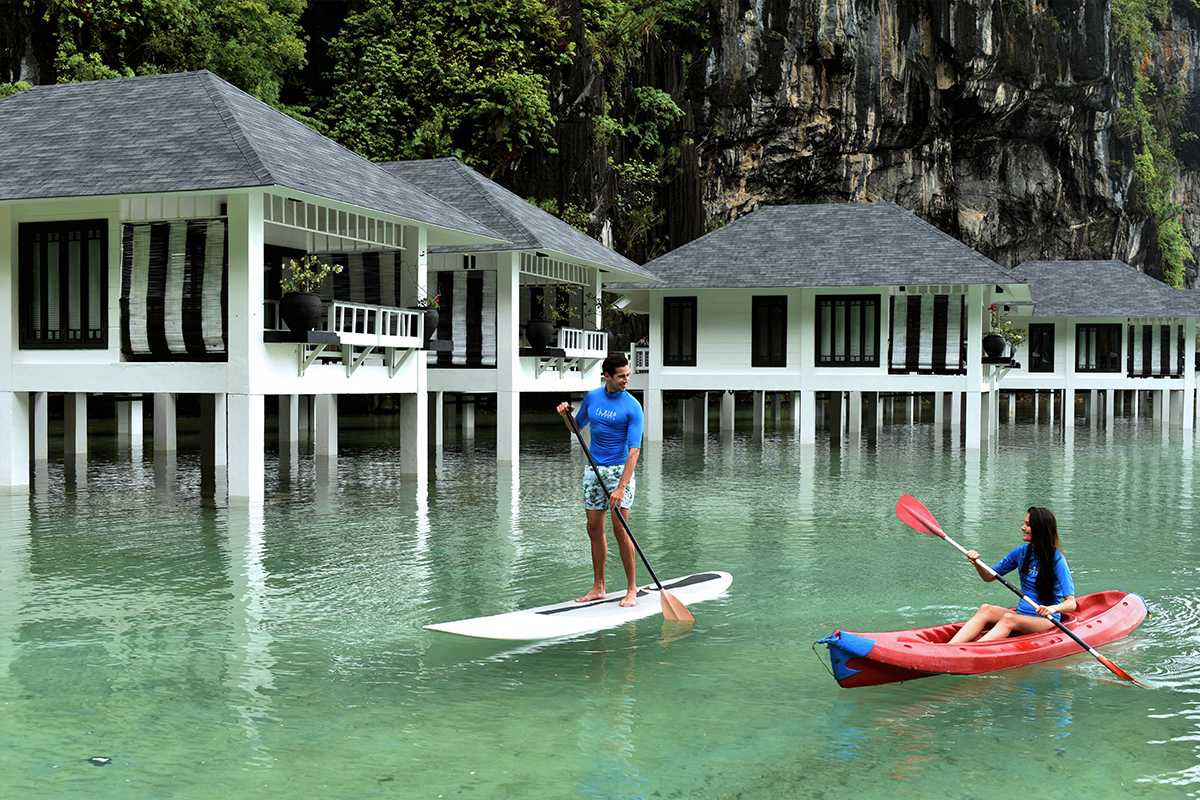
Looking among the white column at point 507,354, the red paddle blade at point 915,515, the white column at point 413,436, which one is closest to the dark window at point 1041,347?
the white column at point 507,354

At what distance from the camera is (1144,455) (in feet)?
88.4

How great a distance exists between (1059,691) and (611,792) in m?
3.34

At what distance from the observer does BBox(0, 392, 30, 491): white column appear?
56.4 feet

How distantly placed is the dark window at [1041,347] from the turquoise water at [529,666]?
26303mm

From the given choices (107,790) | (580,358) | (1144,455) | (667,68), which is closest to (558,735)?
(107,790)

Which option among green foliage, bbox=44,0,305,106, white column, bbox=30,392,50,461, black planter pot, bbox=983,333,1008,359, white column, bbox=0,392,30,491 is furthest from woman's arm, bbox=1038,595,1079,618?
green foliage, bbox=44,0,305,106

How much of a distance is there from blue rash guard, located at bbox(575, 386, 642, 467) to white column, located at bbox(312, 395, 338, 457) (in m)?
13.1

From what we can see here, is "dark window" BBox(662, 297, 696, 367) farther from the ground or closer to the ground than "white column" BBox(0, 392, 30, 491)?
farther from the ground

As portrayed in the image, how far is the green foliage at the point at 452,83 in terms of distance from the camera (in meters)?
35.8

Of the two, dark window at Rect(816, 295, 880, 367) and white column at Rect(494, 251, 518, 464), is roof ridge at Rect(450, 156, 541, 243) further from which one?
dark window at Rect(816, 295, 880, 367)

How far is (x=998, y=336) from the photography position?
99.3ft

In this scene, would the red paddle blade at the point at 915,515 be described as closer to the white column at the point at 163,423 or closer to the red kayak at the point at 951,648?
the red kayak at the point at 951,648

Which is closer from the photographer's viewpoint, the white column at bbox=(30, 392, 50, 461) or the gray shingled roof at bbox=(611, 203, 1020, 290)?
the white column at bbox=(30, 392, 50, 461)

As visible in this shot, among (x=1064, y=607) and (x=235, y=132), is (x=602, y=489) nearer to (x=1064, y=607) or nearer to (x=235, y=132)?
(x=1064, y=607)
